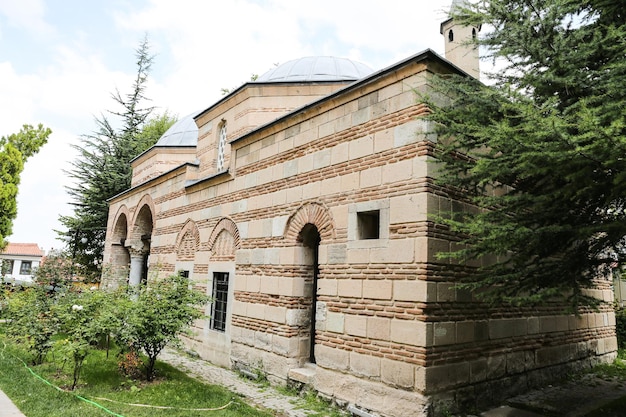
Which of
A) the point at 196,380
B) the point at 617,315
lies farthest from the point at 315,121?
the point at 617,315

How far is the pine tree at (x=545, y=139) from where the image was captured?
3.71 m

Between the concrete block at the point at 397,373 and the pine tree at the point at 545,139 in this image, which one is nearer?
the pine tree at the point at 545,139

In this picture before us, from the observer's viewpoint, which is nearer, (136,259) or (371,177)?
(371,177)

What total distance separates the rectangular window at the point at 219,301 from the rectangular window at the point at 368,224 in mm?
3992

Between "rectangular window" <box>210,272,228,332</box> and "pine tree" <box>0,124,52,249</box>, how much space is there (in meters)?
8.08

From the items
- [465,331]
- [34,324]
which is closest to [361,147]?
[465,331]

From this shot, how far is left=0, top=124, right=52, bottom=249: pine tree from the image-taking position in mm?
12844

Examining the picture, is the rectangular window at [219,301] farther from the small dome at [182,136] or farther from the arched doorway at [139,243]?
the small dome at [182,136]

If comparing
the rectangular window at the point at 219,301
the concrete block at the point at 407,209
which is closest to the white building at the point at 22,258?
the rectangular window at the point at 219,301

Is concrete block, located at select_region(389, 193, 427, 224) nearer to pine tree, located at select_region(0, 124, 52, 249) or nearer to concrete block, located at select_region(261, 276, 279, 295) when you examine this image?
concrete block, located at select_region(261, 276, 279, 295)

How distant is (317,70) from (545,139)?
806 centimetres

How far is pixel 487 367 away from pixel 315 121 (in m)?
4.42

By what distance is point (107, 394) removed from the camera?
6082 millimetres

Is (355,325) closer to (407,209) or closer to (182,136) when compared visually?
(407,209)
